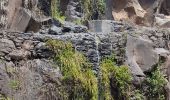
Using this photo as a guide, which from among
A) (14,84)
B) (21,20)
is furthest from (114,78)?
(21,20)

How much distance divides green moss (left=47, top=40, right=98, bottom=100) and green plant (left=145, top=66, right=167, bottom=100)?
147cm

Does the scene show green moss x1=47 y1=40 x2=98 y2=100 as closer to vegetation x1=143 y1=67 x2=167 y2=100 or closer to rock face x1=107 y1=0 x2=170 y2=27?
vegetation x1=143 y1=67 x2=167 y2=100

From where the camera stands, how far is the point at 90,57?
1032cm

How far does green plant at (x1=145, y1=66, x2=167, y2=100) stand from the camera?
10773 mm

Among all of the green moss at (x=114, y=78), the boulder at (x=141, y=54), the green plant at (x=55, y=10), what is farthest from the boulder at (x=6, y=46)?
the green plant at (x=55, y=10)

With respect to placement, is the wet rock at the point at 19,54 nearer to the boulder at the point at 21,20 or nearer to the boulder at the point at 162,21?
the boulder at the point at 21,20

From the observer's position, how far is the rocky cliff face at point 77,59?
372 inches

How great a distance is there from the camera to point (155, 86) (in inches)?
426

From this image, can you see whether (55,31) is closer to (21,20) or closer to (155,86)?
(21,20)

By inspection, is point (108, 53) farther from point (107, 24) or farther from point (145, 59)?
point (107, 24)

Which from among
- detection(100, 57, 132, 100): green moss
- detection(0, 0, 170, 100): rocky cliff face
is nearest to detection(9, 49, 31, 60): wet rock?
detection(0, 0, 170, 100): rocky cliff face

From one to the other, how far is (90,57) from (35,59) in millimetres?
1258

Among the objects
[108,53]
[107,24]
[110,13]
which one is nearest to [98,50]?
[108,53]

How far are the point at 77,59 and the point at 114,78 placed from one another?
1.01 m
